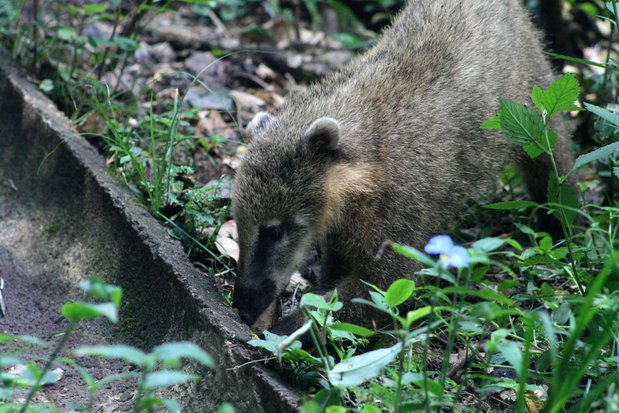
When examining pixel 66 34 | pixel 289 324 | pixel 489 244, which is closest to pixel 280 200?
pixel 289 324

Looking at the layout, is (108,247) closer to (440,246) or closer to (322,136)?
(322,136)

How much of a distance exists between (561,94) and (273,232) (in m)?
1.70

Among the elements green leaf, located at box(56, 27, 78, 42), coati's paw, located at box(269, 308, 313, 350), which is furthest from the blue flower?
green leaf, located at box(56, 27, 78, 42)

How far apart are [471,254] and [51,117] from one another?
3796 mm

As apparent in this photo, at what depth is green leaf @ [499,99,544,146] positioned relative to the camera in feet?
10.8

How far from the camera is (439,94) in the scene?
4.62 m

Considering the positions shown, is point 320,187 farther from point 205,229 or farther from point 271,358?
point 271,358

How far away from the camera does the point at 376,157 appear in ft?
14.3

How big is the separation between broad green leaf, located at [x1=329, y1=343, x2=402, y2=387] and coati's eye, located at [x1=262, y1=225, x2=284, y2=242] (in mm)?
1577

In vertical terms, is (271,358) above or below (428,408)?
below

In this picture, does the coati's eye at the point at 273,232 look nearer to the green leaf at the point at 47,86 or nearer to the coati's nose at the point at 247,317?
the coati's nose at the point at 247,317

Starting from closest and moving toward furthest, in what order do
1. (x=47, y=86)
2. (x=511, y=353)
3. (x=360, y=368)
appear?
(x=511, y=353), (x=360, y=368), (x=47, y=86)

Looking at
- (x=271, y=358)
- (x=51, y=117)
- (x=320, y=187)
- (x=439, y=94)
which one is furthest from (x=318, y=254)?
(x=51, y=117)

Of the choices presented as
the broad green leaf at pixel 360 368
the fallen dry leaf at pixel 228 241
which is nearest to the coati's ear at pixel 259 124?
the fallen dry leaf at pixel 228 241
